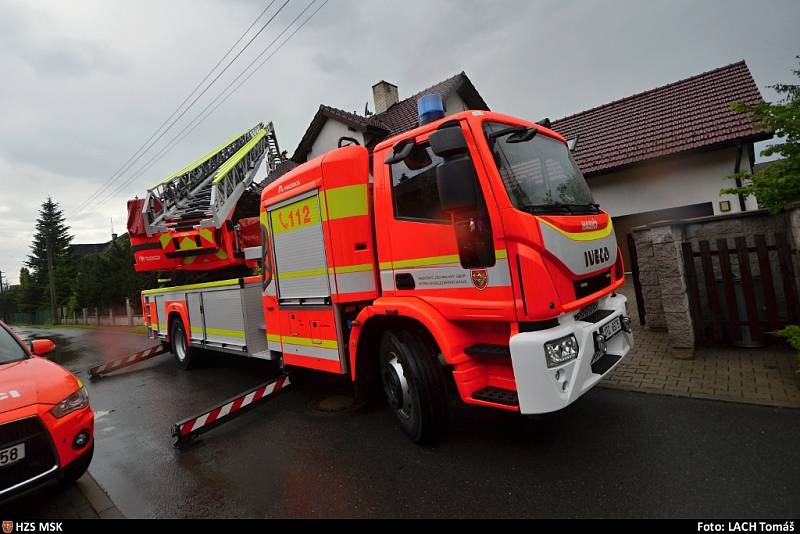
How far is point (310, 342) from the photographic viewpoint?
4.46m

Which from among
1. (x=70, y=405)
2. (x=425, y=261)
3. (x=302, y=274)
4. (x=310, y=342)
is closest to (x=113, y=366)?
(x=70, y=405)

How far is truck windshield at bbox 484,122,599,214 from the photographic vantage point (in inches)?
119

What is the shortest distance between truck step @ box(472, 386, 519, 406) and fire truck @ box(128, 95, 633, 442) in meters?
0.01

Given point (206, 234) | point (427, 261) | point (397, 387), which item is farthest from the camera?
point (206, 234)

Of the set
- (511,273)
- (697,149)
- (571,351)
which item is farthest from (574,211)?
(697,149)

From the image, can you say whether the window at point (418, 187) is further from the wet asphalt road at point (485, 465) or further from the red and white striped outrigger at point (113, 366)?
the red and white striped outrigger at point (113, 366)

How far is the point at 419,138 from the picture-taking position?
3.45m

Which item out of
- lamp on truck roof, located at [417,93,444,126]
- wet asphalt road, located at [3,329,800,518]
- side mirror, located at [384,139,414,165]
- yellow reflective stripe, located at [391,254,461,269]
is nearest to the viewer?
wet asphalt road, located at [3,329,800,518]

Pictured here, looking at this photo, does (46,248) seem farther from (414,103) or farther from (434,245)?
(434,245)

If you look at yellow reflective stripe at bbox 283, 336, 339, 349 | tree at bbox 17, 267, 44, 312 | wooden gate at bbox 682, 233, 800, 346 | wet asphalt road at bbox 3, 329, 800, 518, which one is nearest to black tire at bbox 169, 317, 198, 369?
wet asphalt road at bbox 3, 329, 800, 518

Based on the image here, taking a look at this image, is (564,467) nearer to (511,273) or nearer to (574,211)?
(511,273)

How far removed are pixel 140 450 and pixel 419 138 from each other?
169 inches

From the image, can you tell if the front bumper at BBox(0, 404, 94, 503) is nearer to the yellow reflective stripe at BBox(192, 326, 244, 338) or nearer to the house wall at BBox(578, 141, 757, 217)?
the yellow reflective stripe at BBox(192, 326, 244, 338)

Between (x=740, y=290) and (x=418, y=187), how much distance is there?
15.1 ft
